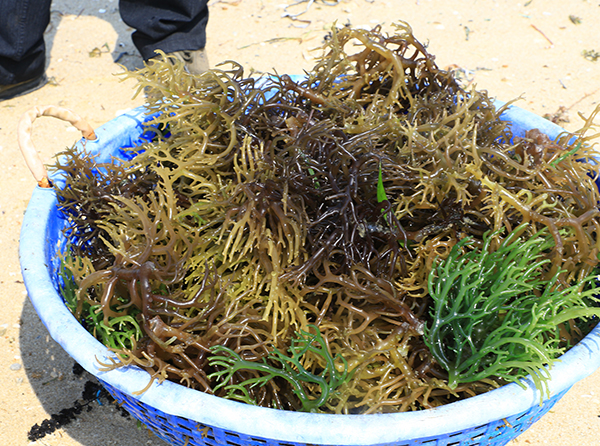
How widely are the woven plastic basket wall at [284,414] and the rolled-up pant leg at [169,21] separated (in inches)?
65.0

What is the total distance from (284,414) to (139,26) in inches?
87.1

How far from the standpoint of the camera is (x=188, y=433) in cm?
101

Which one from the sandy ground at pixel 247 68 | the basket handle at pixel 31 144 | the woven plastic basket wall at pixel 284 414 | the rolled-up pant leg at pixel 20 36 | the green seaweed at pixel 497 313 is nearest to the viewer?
the woven plastic basket wall at pixel 284 414

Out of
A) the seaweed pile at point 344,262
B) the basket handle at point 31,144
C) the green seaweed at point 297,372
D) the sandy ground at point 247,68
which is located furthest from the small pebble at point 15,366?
the green seaweed at point 297,372

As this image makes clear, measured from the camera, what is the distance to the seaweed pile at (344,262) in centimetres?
101

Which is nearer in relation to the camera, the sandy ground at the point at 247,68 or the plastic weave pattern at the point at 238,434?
the plastic weave pattern at the point at 238,434

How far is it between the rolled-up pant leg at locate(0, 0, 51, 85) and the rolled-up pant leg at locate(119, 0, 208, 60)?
0.41m

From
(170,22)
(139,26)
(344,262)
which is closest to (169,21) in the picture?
(170,22)

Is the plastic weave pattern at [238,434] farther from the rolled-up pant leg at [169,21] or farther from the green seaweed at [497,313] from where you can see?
the rolled-up pant leg at [169,21]

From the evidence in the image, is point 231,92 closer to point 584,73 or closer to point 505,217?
point 505,217

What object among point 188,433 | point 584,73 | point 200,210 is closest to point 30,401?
point 188,433

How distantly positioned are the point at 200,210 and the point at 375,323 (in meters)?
0.47

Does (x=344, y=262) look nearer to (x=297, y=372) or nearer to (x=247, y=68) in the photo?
(x=297, y=372)

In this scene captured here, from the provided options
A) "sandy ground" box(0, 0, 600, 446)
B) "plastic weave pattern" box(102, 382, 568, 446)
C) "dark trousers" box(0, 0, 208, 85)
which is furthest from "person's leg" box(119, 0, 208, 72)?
"plastic weave pattern" box(102, 382, 568, 446)
